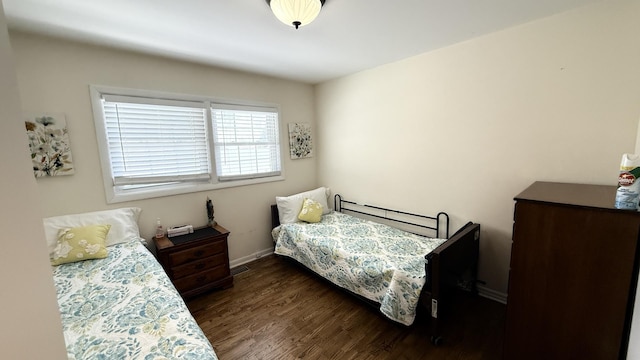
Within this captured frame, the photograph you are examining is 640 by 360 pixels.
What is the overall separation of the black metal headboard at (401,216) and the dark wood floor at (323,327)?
71cm

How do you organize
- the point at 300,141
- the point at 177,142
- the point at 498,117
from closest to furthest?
the point at 498,117
the point at 177,142
the point at 300,141

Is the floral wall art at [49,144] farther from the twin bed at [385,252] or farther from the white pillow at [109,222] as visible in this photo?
the twin bed at [385,252]

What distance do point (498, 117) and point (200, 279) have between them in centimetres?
327

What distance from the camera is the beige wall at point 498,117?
1.77 meters

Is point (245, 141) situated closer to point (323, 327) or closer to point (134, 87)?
point (134, 87)

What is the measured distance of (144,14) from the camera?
1.76m

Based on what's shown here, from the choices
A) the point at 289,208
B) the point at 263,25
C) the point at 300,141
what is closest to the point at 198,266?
the point at 289,208

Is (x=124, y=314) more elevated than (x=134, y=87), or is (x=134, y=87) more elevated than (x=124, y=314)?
(x=134, y=87)

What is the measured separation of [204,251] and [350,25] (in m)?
2.52

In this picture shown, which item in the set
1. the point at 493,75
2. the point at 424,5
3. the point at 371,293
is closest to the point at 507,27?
the point at 493,75

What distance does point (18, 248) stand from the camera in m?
0.54

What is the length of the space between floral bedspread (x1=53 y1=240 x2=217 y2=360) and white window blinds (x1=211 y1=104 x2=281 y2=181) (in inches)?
59.0

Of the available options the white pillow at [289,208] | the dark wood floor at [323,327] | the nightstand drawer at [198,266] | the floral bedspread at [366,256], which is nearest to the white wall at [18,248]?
the dark wood floor at [323,327]

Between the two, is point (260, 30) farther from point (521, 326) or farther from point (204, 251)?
point (521, 326)
